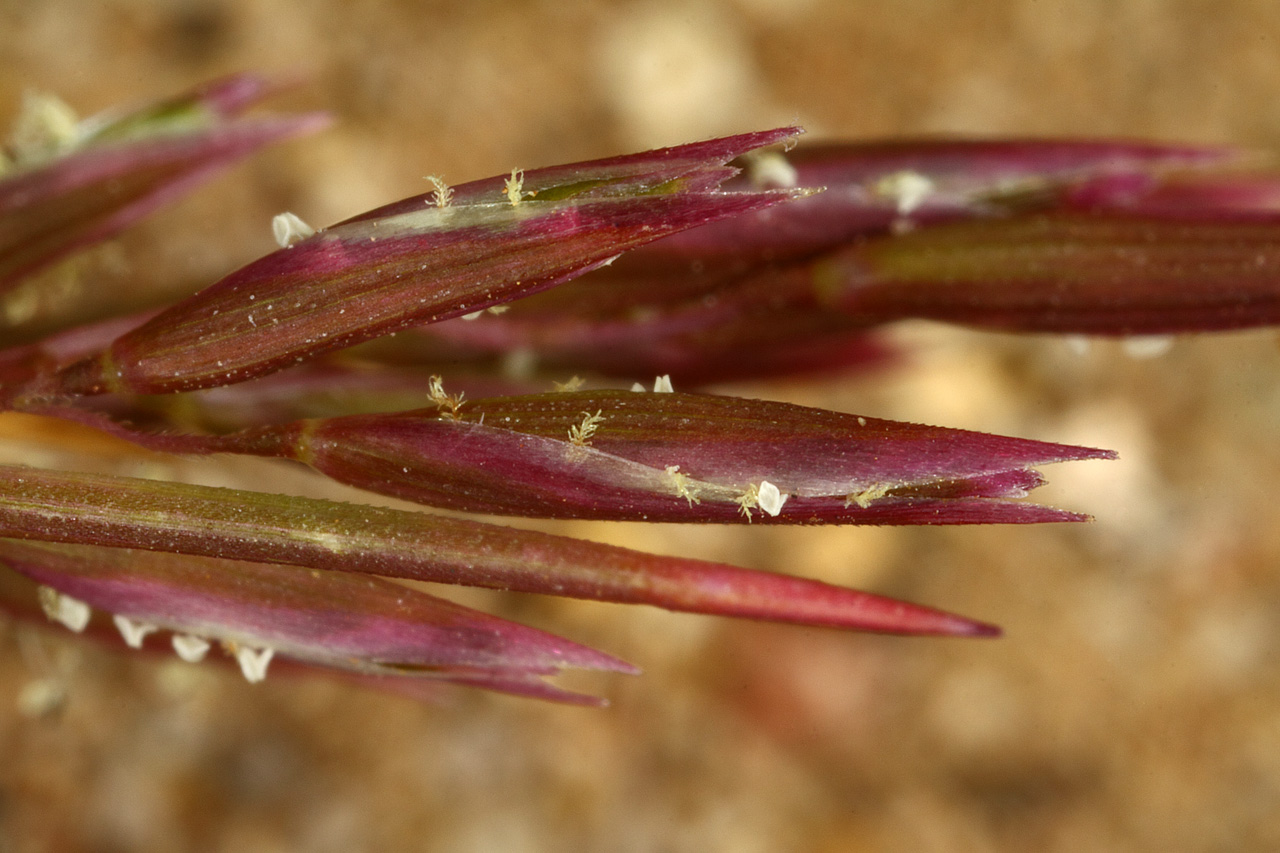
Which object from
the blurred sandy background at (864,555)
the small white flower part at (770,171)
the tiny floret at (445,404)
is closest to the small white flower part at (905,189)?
the small white flower part at (770,171)

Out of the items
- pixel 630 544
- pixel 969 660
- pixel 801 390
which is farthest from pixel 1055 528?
pixel 630 544

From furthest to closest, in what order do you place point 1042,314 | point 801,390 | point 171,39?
point 801,390
point 171,39
point 1042,314

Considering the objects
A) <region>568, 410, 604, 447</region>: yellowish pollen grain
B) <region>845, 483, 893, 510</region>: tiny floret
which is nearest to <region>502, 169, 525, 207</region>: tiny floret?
<region>568, 410, 604, 447</region>: yellowish pollen grain

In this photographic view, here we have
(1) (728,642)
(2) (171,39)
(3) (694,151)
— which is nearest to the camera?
(3) (694,151)

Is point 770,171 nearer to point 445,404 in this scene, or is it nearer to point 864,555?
point 445,404

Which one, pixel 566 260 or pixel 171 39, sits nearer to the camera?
pixel 566 260

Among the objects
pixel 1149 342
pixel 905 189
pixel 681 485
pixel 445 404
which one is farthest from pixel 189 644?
pixel 1149 342

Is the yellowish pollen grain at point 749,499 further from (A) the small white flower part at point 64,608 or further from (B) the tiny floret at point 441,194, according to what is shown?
(A) the small white flower part at point 64,608

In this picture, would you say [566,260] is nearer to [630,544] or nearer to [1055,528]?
[630,544]
